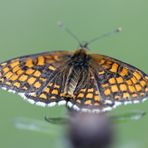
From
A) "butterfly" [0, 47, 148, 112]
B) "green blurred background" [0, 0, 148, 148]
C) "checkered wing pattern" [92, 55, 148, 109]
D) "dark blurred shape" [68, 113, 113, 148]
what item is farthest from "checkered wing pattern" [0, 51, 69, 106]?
"green blurred background" [0, 0, 148, 148]

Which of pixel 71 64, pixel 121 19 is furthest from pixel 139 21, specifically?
pixel 71 64

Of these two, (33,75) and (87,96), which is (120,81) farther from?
(33,75)

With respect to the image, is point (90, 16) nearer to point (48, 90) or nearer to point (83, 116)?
point (48, 90)

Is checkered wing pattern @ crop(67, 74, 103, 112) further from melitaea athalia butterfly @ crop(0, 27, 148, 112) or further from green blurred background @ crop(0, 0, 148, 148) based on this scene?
green blurred background @ crop(0, 0, 148, 148)

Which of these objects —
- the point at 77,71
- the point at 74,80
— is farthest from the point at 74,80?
the point at 77,71

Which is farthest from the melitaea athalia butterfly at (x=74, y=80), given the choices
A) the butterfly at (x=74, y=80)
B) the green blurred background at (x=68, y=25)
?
the green blurred background at (x=68, y=25)

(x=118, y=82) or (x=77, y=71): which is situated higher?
(x=77, y=71)

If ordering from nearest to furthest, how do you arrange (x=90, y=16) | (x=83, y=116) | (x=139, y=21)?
(x=83, y=116), (x=139, y=21), (x=90, y=16)
